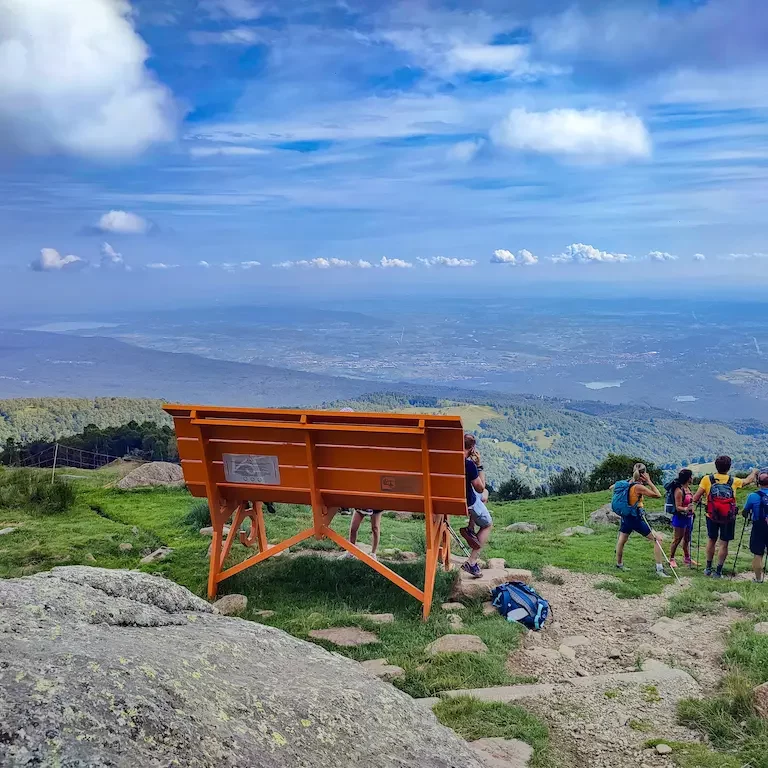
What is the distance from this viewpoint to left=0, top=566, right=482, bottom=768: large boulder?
7.11 feet

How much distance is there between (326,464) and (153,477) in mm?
11017

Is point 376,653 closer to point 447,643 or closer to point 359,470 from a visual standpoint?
point 447,643

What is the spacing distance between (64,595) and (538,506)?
19.0m

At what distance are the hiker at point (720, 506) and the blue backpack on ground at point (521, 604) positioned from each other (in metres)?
4.21

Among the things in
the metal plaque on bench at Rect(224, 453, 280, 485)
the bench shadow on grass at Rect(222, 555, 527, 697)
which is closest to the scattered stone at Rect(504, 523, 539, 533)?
the bench shadow on grass at Rect(222, 555, 527, 697)

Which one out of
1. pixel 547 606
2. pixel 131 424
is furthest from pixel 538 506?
pixel 131 424

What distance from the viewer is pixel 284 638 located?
424 cm

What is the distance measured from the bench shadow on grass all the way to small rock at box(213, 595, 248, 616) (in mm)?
120

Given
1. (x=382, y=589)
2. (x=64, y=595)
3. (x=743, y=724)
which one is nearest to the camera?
(x=64, y=595)

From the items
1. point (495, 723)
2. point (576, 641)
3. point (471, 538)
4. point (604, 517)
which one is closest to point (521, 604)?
point (576, 641)

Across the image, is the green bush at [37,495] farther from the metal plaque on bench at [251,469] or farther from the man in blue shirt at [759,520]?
the man in blue shirt at [759,520]

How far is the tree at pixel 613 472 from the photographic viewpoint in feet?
95.8

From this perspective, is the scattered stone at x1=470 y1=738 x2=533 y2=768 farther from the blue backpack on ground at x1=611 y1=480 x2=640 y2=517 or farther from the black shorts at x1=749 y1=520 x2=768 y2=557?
the black shorts at x1=749 y1=520 x2=768 y2=557

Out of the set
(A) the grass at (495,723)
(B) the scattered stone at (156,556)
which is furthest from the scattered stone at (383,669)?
(B) the scattered stone at (156,556)
